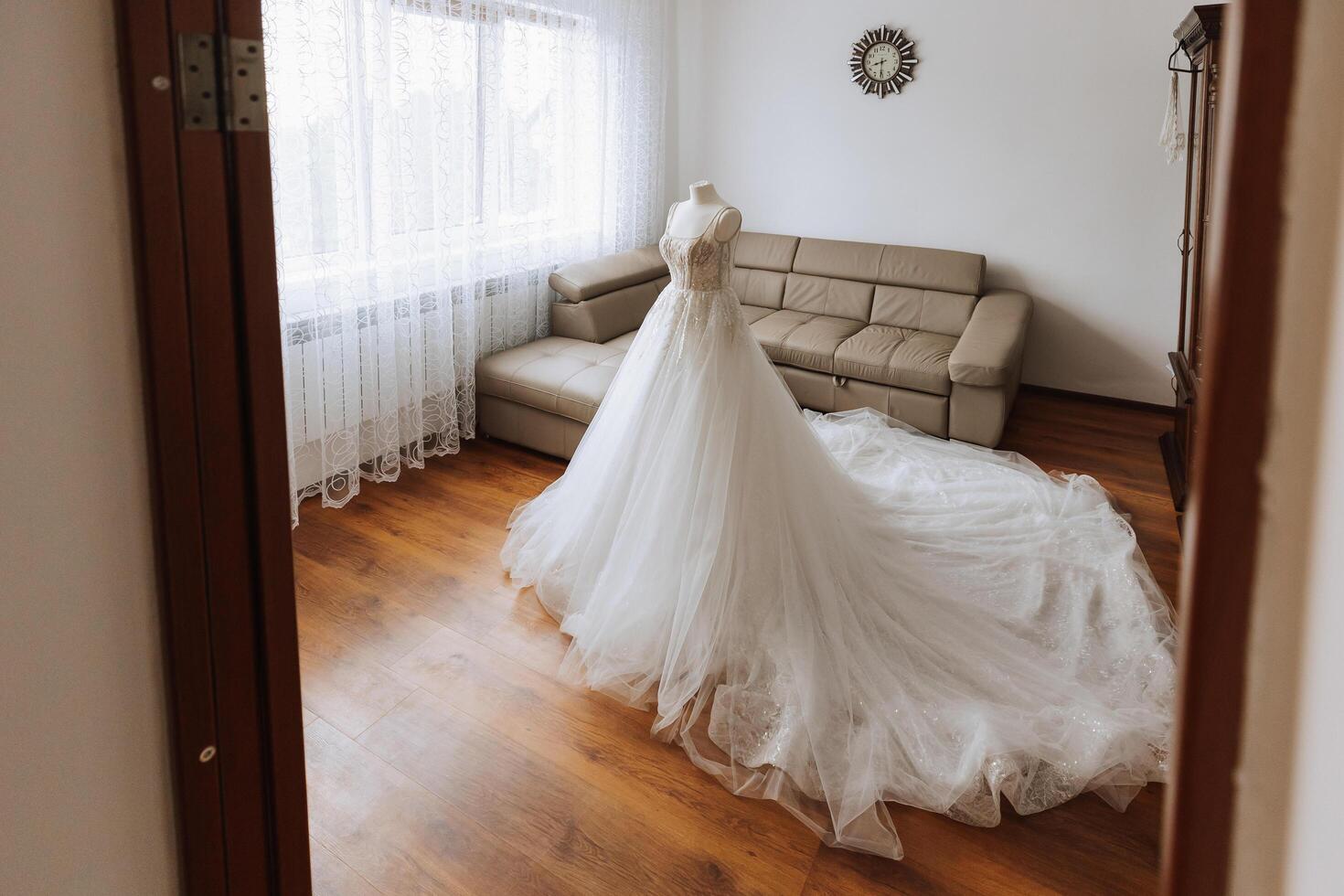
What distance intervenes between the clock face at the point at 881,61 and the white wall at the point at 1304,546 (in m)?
5.04

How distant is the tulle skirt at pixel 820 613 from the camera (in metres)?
2.18

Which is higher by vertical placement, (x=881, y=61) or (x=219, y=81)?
(x=881, y=61)

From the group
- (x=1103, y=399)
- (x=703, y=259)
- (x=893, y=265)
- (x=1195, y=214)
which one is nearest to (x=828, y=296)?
(x=893, y=265)

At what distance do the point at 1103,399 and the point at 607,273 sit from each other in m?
2.70

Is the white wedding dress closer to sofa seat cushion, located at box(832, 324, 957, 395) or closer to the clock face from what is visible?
sofa seat cushion, located at box(832, 324, 957, 395)

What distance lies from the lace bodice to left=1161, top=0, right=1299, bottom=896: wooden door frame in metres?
2.42

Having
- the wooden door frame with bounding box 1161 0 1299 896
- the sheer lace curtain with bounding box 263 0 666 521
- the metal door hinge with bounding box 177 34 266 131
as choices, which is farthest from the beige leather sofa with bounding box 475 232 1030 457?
the wooden door frame with bounding box 1161 0 1299 896

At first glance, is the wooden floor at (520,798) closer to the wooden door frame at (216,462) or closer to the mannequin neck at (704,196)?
the wooden door frame at (216,462)

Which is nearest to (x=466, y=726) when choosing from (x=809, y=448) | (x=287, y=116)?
(x=809, y=448)

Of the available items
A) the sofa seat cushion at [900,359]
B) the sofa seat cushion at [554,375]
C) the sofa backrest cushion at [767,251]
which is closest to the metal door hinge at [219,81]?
the sofa seat cushion at [554,375]

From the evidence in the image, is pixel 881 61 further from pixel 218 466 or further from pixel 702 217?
pixel 218 466

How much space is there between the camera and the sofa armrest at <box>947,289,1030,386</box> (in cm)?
400

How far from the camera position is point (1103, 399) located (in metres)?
4.90

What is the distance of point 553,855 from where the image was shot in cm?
200
